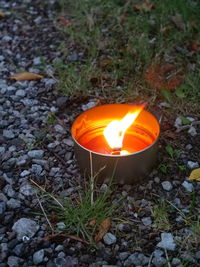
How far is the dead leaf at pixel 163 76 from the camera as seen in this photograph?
262 centimetres

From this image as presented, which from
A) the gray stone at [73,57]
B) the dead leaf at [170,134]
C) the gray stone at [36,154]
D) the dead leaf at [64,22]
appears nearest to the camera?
the gray stone at [36,154]

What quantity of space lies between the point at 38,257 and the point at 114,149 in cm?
53

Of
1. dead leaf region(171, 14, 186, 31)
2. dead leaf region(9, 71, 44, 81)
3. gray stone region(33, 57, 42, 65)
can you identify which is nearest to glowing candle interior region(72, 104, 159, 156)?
dead leaf region(9, 71, 44, 81)

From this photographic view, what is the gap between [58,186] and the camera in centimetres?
204

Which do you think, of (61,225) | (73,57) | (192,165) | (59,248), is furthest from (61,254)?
(73,57)

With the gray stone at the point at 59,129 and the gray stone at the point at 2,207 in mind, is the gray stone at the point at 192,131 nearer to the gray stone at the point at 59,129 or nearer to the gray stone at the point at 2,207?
the gray stone at the point at 59,129

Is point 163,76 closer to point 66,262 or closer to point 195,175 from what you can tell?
point 195,175

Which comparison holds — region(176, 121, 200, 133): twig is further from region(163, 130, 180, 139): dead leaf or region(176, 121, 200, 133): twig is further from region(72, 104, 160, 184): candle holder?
region(72, 104, 160, 184): candle holder

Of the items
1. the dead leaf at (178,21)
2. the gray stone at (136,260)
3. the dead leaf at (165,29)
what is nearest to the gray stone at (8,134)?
the gray stone at (136,260)

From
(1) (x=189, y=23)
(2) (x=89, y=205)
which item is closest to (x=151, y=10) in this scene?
(1) (x=189, y=23)

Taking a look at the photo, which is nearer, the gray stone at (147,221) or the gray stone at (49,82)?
the gray stone at (147,221)

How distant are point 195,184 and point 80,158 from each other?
49 cm

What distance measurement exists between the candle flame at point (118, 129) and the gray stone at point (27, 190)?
36cm

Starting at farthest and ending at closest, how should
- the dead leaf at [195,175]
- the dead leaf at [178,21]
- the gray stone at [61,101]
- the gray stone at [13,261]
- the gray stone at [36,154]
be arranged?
the dead leaf at [178,21]
the gray stone at [61,101]
the gray stone at [36,154]
the dead leaf at [195,175]
the gray stone at [13,261]
